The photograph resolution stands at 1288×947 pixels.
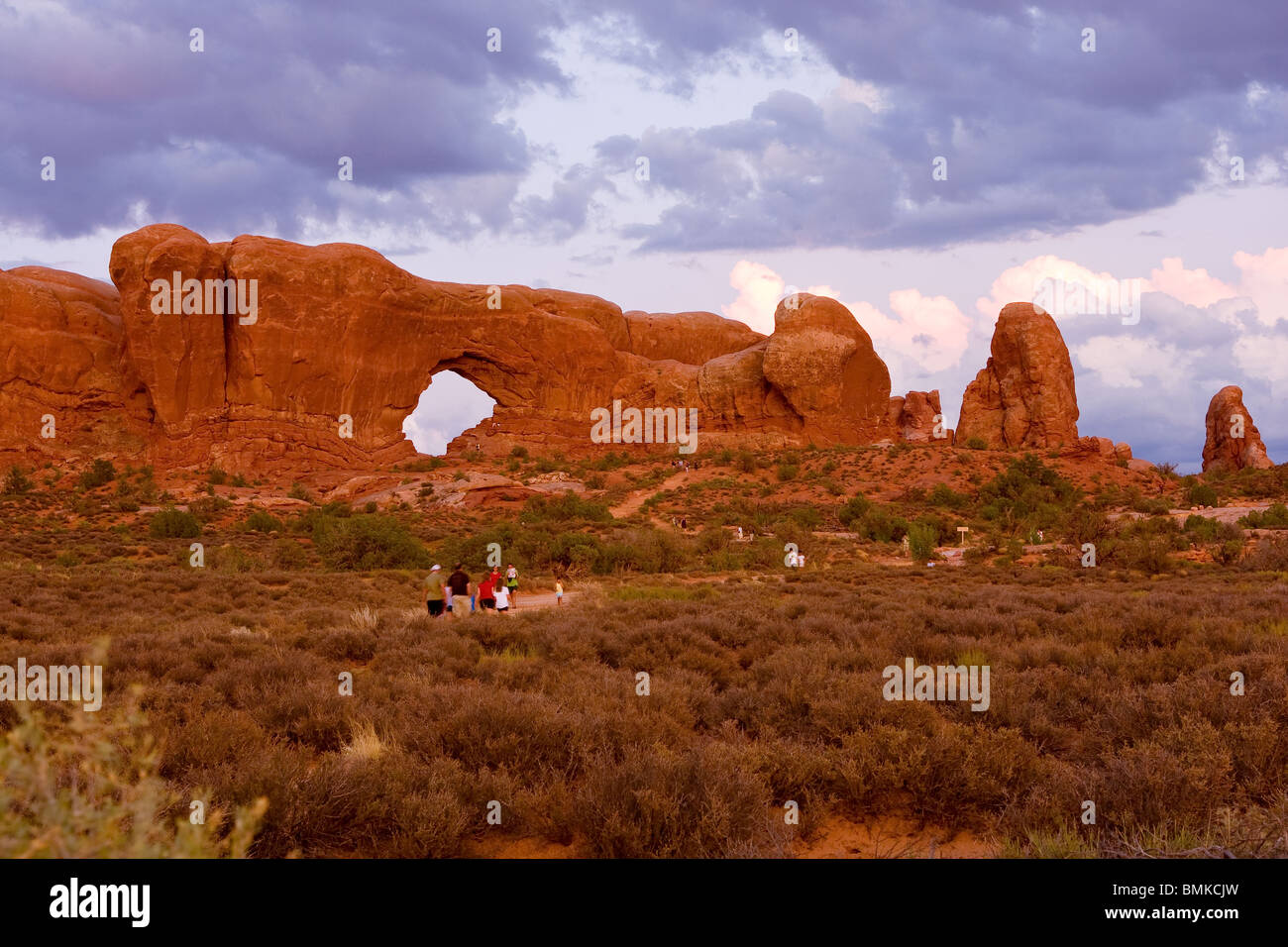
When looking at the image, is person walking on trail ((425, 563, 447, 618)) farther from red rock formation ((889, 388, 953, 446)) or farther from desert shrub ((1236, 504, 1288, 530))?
red rock formation ((889, 388, 953, 446))

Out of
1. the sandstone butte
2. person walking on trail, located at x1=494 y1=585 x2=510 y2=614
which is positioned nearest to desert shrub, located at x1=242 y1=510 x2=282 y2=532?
the sandstone butte

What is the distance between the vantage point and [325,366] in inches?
2092

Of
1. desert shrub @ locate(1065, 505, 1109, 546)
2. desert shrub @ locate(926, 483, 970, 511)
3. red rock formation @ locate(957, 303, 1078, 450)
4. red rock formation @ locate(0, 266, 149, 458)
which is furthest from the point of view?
red rock formation @ locate(957, 303, 1078, 450)

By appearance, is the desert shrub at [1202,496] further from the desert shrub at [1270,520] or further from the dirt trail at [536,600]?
the dirt trail at [536,600]

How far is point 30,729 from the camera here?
1.96 meters

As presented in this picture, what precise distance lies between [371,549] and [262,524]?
12.7m

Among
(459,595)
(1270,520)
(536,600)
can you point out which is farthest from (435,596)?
(1270,520)

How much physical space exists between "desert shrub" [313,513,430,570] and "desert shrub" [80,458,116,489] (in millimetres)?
28921

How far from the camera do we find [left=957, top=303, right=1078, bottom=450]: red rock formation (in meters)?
53.1

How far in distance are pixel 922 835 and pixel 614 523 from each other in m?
30.8

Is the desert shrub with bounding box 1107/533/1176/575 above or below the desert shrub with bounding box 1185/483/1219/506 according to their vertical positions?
below
